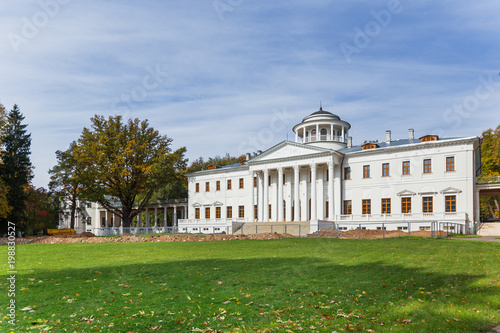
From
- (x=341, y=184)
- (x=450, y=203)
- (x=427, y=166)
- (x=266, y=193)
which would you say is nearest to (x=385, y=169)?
(x=427, y=166)

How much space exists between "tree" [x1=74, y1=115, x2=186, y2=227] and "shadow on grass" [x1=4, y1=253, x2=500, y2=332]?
129 ft

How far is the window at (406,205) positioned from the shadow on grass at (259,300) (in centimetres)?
3280

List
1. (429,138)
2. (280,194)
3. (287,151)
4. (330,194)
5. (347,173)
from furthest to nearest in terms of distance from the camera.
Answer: (287,151) < (280,194) < (347,173) < (330,194) < (429,138)

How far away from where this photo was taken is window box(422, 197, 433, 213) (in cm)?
4153

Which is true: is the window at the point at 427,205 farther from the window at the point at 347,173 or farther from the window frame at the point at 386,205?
the window at the point at 347,173

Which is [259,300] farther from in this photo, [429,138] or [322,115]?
[322,115]

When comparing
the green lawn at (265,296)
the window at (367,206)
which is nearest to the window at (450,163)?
the window at (367,206)

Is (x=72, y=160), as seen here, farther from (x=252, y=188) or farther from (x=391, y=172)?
(x=391, y=172)

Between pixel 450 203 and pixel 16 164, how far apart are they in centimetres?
4721

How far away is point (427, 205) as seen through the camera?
41.8m

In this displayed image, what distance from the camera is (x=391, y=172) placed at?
145 ft

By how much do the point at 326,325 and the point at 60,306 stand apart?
5.27 metres

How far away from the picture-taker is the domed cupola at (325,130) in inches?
2120

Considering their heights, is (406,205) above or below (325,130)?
below
